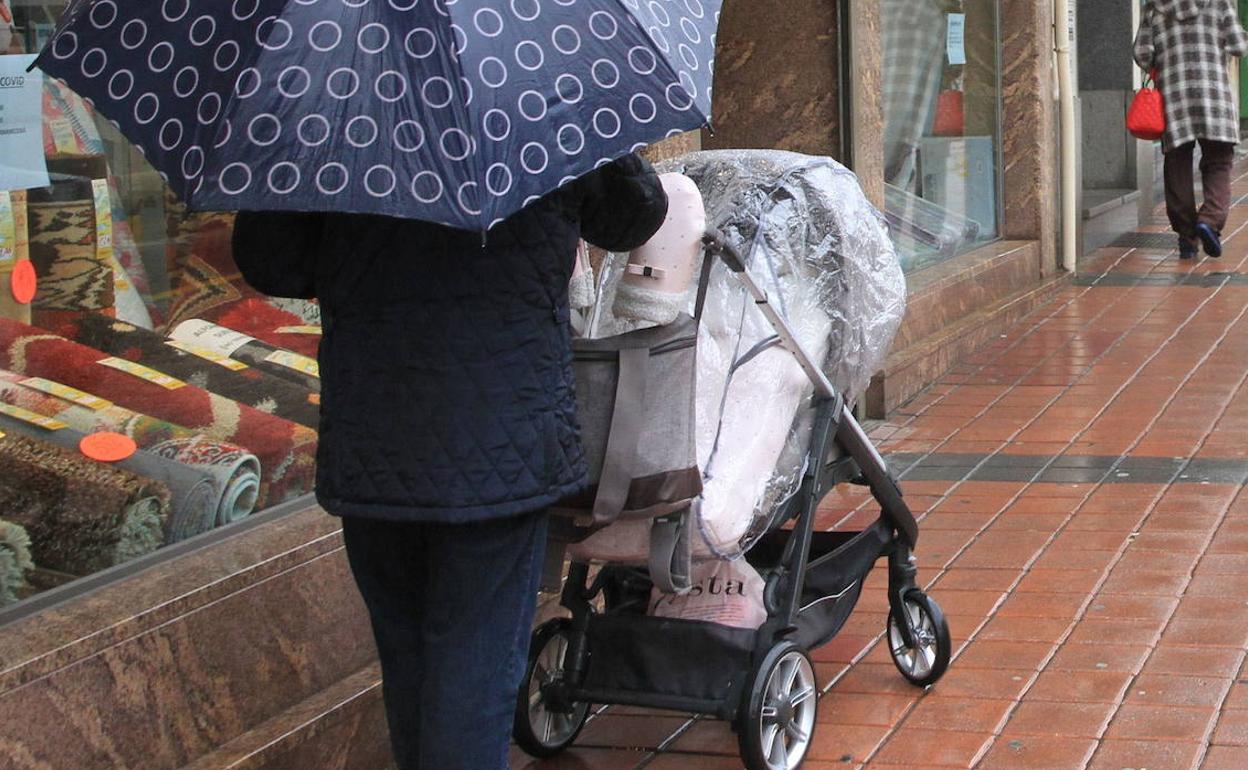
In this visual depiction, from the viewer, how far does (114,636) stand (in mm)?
3471

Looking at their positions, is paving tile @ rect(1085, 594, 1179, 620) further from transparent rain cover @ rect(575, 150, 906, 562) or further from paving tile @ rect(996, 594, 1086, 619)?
transparent rain cover @ rect(575, 150, 906, 562)

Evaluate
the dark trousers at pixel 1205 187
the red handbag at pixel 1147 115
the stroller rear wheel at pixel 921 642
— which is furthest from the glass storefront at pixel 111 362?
the dark trousers at pixel 1205 187

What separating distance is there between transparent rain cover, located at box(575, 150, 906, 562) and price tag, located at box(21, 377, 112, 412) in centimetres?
108

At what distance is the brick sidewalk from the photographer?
4137 millimetres

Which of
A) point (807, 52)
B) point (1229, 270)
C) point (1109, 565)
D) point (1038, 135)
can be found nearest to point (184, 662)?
point (1109, 565)

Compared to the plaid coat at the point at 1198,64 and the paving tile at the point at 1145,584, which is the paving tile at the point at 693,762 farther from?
the plaid coat at the point at 1198,64

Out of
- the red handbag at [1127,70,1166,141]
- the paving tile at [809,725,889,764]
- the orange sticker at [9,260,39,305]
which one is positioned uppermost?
the orange sticker at [9,260,39,305]

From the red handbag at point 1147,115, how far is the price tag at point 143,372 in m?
8.92

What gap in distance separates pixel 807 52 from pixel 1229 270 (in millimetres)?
4699

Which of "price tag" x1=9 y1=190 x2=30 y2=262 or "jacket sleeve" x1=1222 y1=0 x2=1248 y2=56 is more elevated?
"jacket sleeve" x1=1222 y1=0 x2=1248 y2=56

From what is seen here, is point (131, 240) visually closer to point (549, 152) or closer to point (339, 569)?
point (339, 569)

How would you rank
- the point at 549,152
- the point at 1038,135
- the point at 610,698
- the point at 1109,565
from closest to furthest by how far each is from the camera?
1. the point at 549,152
2. the point at 610,698
3. the point at 1109,565
4. the point at 1038,135

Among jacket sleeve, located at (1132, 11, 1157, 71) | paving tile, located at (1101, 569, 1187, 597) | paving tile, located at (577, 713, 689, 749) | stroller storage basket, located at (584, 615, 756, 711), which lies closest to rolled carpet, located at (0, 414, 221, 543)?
stroller storage basket, located at (584, 615, 756, 711)

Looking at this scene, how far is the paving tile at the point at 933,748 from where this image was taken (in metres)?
4.02
